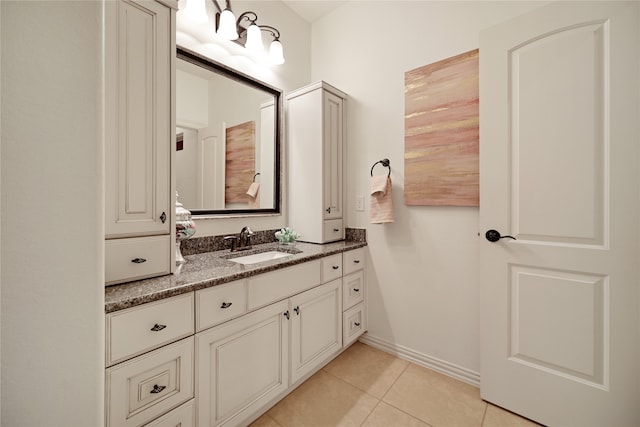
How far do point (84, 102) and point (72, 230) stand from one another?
0.13 metres

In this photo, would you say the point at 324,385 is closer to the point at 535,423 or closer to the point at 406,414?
the point at 406,414

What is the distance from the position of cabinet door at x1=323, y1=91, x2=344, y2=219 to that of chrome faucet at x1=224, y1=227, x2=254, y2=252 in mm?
599

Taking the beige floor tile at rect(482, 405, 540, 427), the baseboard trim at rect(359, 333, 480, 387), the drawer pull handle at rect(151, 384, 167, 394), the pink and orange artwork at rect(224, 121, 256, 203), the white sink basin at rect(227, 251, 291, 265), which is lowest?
the beige floor tile at rect(482, 405, 540, 427)

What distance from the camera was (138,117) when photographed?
1.16 m

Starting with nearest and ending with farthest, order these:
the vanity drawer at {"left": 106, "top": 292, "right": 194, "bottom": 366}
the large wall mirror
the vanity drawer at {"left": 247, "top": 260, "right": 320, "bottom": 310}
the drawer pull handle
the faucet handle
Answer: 1. the vanity drawer at {"left": 106, "top": 292, "right": 194, "bottom": 366}
2. the drawer pull handle
3. the vanity drawer at {"left": 247, "top": 260, "right": 320, "bottom": 310}
4. the large wall mirror
5. the faucet handle

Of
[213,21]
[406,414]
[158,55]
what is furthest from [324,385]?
[213,21]

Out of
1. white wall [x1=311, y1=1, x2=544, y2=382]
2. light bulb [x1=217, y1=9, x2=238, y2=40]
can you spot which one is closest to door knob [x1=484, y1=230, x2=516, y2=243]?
white wall [x1=311, y1=1, x2=544, y2=382]

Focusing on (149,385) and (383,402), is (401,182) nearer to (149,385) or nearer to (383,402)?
(383,402)

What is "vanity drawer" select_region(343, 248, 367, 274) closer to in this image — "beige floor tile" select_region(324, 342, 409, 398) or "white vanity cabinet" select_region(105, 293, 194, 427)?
"beige floor tile" select_region(324, 342, 409, 398)

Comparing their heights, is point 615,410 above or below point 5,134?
below

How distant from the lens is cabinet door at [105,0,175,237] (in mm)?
1085

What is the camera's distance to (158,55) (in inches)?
47.9

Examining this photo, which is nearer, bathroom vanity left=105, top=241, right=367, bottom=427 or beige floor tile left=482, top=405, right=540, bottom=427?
bathroom vanity left=105, top=241, right=367, bottom=427

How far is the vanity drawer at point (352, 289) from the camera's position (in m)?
1.97
